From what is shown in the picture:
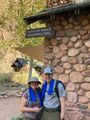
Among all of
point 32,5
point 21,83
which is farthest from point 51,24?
point 21,83

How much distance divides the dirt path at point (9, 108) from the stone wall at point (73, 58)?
372cm

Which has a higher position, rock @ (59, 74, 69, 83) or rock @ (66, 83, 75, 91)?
rock @ (59, 74, 69, 83)

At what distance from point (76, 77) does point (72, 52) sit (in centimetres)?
56

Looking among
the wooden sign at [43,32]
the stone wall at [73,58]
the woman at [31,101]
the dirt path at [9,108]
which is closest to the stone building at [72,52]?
the stone wall at [73,58]

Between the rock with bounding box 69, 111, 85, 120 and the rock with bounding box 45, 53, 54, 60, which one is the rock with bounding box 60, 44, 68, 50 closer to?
the rock with bounding box 45, 53, 54, 60

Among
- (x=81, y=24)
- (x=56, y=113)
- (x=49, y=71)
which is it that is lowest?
(x=56, y=113)

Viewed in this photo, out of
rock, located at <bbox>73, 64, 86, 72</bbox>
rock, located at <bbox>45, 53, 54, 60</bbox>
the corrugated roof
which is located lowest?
rock, located at <bbox>73, 64, 86, 72</bbox>

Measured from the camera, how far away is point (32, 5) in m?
16.7

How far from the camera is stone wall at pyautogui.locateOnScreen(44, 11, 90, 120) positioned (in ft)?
28.4

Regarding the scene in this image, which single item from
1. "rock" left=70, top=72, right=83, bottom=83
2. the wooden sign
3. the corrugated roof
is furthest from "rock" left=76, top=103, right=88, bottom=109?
the corrugated roof

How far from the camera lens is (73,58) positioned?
888 centimetres

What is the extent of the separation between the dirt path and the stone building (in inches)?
147

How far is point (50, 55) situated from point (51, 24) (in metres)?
0.72

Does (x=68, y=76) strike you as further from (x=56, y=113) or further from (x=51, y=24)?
(x=56, y=113)
